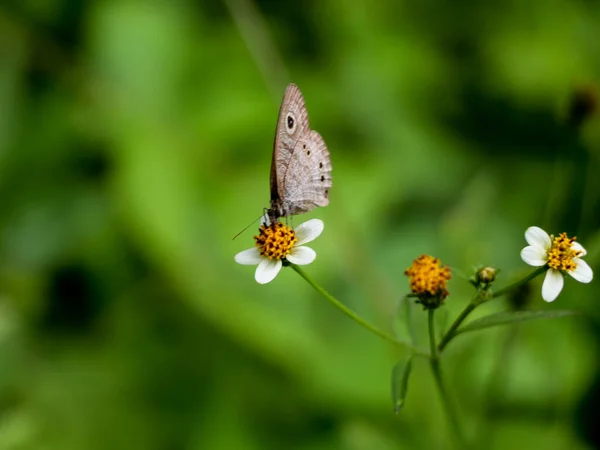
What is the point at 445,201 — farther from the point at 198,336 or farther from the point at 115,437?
the point at 115,437

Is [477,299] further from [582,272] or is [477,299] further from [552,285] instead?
[582,272]

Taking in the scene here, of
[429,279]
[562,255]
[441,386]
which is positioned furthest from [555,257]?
[441,386]

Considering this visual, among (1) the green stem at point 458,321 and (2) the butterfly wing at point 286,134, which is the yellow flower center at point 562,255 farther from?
(2) the butterfly wing at point 286,134

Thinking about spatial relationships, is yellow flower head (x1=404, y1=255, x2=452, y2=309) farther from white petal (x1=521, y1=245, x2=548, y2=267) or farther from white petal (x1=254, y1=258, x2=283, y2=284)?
white petal (x1=254, y1=258, x2=283, y2=284)

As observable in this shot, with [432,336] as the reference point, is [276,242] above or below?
above

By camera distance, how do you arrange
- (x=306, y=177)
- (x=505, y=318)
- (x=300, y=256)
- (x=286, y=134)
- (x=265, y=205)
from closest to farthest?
1. (x=505, y=318)
2. (x=300, y=256)
3. (x=286, y=134)
4. (x=306, y=177)
5. (x=265, y=205)

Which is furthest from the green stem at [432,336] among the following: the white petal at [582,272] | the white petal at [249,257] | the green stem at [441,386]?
the white petal at [249,257]
